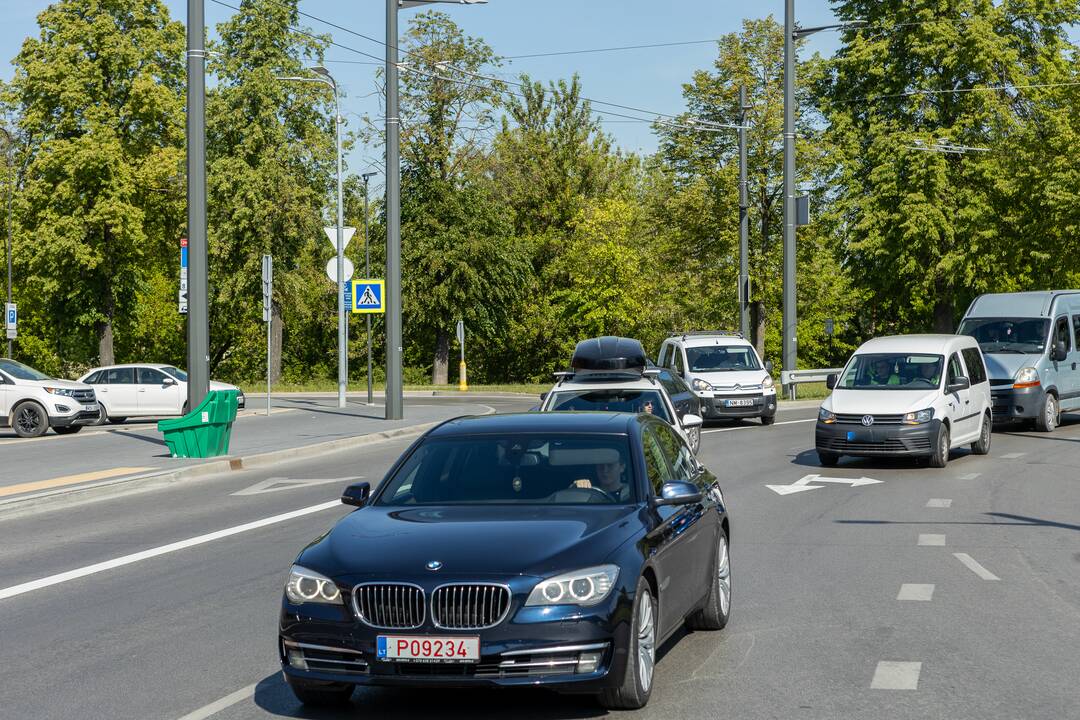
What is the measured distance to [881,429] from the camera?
18609 millimetres

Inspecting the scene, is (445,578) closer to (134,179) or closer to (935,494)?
(935,494)

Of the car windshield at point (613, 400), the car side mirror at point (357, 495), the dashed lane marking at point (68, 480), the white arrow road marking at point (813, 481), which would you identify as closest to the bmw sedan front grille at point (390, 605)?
the car side mirror at point (357, 495)

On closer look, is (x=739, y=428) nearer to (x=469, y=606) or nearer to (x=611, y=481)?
(x=611, y=481)

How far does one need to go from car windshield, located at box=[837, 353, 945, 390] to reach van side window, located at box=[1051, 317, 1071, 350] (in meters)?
7.52

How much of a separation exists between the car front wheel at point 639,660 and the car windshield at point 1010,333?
2082cm

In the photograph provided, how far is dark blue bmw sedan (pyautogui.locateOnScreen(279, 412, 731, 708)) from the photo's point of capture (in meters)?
5.80

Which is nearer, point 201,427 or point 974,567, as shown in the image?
point 974,567

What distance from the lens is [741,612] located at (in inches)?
345

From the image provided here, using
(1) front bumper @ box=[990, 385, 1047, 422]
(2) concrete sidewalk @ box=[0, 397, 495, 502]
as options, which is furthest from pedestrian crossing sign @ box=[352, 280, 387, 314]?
(1) front bumper @ box=[990, 385, 1047, 422]

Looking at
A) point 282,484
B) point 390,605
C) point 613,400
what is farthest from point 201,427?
point 390,605

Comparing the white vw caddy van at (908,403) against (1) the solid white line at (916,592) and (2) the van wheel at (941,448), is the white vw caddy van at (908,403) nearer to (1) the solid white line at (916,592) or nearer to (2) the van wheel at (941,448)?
(2) the van wheel at (941,448)

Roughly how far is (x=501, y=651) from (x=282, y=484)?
12.6 meters

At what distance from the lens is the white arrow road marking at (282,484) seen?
1716cm

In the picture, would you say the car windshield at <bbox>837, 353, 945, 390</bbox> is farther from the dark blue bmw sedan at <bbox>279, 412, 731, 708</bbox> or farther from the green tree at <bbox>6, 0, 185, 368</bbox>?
the green tree at <bbox>6, 0, 185, 368</bbox>
